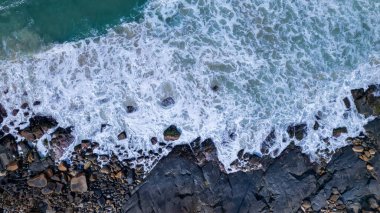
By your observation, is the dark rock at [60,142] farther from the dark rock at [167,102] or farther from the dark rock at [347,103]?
the dark rock at [347,103]

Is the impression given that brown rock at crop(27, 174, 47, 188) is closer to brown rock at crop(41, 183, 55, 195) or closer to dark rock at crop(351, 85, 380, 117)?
brown rock at crop(41, 183, 55, 195)

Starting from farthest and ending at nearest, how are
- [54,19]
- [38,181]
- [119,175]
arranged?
[54,19], [119,175], [38,181]

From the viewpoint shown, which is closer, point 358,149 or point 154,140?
point 154,140

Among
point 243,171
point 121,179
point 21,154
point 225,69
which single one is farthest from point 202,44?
point 21,154

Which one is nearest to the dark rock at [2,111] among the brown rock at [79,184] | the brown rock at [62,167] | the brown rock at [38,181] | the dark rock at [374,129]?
the brown rock at [38,181]

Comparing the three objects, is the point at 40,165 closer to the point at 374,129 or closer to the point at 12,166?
the point at 12,166

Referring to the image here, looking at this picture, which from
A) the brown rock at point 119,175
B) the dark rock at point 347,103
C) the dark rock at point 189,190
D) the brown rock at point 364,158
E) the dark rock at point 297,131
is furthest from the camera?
the dark rock at point 347,103

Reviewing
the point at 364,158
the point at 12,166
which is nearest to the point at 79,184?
the point at 12,166
